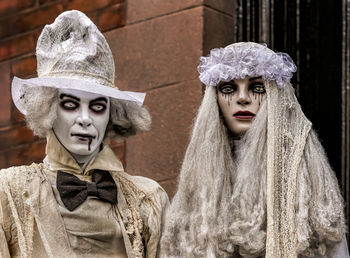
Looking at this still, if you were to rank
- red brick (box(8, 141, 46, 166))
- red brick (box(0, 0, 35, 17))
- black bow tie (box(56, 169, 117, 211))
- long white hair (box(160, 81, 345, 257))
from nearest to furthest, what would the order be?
1. long white hair (box(160, 81, 345, 257))
2. black bow tie (box(56, 169, 117, 211))
3. red brick (box(8, 141, 46, 166))
4. red brick (box(0, 0, 35, 17))

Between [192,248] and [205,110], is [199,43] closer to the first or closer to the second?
[205,110]

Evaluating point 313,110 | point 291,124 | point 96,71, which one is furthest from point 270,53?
point 313,110

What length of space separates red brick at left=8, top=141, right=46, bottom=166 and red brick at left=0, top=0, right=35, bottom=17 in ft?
2.65

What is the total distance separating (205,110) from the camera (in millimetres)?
6191

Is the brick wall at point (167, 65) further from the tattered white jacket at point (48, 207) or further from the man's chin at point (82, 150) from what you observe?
the man's chin at point (82, 150)

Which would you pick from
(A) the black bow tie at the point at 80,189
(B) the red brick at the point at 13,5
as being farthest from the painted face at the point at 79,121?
(B) the red brick at the point at 13,5

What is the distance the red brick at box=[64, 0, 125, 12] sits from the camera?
7750 millimetres

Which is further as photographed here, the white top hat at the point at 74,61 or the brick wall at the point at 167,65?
the brick wall at the point at 167,65

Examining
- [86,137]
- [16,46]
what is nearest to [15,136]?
[16,46]

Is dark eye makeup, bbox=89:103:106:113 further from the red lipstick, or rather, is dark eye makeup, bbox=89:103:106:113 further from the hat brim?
the red lipstick

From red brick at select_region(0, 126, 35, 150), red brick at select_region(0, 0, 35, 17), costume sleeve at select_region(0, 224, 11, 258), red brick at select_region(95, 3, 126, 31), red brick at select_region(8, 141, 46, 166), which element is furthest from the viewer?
red brick at select_region(0, 0, 35, 17)

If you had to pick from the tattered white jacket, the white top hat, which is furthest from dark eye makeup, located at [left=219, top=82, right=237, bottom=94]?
the tattered white jacket

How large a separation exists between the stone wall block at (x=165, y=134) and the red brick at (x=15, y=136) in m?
0.71

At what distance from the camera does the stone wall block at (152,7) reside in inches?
291
